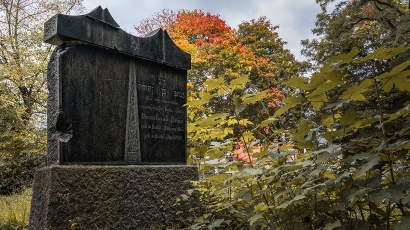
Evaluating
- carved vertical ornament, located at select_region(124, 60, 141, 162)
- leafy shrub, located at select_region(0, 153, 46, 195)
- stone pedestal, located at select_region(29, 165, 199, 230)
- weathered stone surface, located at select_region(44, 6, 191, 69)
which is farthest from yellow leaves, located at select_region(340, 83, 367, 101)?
leafy shrub, located at select_region(0, 153, 46, 195)

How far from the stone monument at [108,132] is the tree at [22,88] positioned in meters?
9.02

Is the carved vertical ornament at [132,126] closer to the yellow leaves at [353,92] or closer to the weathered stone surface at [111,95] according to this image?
the weathered stone surface at [111,95]

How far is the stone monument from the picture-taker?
2982mm

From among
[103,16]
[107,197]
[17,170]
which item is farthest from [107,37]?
[17,170]

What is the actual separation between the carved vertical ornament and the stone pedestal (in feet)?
0.63

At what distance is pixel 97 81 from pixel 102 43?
1.32ft

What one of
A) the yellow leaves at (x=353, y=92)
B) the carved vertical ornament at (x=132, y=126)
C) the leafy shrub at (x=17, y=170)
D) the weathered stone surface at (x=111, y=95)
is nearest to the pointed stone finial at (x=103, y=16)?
the weathered stone surface at (x=111, y=95)

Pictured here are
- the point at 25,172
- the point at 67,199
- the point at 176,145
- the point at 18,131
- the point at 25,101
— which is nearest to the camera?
the point at 67,199

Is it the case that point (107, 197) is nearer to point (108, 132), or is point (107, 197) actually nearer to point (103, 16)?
point (108, 132)

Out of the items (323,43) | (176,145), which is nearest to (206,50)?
(323,43)

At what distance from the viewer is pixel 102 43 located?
344 centimetres

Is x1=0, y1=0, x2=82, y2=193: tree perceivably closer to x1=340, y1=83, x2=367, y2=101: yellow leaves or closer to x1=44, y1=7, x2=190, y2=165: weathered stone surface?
x1=44, y1=7, x2=190, y2=165: weathered stone surface

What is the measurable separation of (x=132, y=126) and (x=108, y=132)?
29 centimetres

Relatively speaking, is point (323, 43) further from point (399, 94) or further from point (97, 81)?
point (97, 81)
